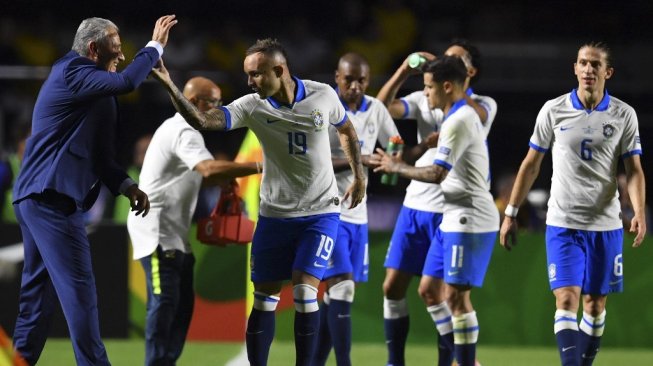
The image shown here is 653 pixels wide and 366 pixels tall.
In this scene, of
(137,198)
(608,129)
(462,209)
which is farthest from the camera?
(462,209)

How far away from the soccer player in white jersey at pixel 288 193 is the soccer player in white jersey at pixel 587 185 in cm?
138

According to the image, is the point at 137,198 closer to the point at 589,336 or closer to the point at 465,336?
the point at 465,336

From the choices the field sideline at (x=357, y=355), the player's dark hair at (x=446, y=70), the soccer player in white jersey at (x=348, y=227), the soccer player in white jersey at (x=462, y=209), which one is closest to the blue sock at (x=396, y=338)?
the soccer player in white jersey at (x=348, y=227)

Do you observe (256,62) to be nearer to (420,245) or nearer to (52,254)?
(52,254)

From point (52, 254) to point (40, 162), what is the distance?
0.51 m

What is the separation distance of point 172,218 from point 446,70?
82.2 inches

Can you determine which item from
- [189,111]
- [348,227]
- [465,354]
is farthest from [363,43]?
[189,111]

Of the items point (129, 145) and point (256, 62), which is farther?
point (129, 145)

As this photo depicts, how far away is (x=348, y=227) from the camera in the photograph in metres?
8.02

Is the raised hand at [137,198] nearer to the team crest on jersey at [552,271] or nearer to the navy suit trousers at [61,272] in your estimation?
the navy suit trousers at [61,272]

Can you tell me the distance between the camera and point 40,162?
620 centimetres

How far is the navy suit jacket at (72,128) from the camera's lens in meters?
6.05

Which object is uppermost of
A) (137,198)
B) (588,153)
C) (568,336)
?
(588,153)

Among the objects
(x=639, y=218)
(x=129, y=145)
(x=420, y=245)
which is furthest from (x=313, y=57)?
(x=639, y=218)
